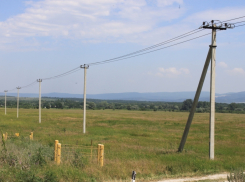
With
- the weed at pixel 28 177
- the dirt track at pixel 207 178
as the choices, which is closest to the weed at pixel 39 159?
the weed at pixel 28 177

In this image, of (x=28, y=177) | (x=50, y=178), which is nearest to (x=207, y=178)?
(x=50, y=178)

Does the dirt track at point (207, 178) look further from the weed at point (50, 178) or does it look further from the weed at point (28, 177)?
the weed at point (28, 177)

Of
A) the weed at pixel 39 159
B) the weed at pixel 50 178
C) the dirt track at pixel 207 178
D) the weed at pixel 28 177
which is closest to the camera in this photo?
the weed at pixel 28 177

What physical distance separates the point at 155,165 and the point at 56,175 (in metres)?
4.82

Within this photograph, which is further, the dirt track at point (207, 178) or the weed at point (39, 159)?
the weed at point (39, 159)

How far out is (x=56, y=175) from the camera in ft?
34.4

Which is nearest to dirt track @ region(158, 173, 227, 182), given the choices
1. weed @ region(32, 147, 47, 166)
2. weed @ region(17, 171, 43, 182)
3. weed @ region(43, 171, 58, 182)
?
weed @ region(43, 171, 58, 182)

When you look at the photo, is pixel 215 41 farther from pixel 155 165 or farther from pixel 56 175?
pixel 56 175

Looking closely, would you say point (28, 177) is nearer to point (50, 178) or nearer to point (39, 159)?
point (50, 178)

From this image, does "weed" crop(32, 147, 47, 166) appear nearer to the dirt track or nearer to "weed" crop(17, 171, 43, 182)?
"weed" crop(17, 171, 43, 182)

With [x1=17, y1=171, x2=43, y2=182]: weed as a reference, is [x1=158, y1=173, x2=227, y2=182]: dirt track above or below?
below

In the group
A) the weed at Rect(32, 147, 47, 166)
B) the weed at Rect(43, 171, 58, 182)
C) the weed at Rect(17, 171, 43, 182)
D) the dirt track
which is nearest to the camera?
the weed at Rect(17, 171, 43, 182)

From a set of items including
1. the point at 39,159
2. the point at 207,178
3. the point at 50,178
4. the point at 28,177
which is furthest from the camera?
the point at 39,159

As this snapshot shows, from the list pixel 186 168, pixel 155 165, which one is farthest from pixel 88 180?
pixel 186 168
